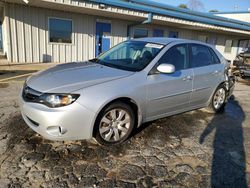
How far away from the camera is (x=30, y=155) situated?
329 centimetres

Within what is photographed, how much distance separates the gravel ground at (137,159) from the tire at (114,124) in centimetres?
15

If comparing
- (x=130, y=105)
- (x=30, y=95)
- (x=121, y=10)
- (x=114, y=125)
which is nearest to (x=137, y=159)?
(x=114, y=125)

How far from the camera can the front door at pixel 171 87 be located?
3922 millimetres

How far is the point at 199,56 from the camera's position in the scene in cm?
495

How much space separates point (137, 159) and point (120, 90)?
1.02 m

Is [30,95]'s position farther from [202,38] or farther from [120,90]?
[202,38]

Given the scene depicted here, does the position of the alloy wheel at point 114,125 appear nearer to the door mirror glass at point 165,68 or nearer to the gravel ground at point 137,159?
the gravel ground at point 137,159

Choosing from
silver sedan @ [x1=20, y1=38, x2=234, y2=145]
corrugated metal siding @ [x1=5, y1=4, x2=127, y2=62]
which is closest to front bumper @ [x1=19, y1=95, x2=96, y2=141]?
silver sedan @ [x1=20, y1=38, x2=234, y2=145]

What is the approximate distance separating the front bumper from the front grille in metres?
0.07

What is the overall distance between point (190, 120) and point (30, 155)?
3.23m

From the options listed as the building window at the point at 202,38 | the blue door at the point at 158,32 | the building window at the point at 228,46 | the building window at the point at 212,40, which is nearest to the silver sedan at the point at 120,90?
the blue door at the point at 158,32

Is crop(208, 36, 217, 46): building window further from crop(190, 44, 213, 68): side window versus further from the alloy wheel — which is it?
the alloy wheel

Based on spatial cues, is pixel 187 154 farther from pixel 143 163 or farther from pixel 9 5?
pixel 9 5

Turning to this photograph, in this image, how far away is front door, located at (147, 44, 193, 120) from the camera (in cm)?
392
